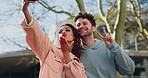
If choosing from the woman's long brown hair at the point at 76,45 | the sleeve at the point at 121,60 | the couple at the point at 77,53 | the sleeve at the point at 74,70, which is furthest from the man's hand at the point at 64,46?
the sleeve at the point at 121,60

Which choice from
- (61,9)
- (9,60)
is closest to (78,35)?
(61,9)

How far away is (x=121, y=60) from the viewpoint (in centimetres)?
268

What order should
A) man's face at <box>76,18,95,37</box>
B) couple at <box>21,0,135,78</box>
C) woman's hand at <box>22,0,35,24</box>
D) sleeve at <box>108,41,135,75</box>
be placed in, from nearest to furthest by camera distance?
1. woman's hand at <box>22,0,35,24</box>
2. couple at <box>21,0,135,78</box>
3. sleeve at <box>108,41,135,75</box>
4. man's face at <box>76,18,95,37</box>

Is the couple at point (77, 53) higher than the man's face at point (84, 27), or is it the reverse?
the man's face at point (84, 27)

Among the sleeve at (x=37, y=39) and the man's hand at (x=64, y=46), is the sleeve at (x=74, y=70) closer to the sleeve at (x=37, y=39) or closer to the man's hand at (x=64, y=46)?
the man's hand at (x=64, y=46)

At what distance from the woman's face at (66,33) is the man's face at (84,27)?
0.13 meters

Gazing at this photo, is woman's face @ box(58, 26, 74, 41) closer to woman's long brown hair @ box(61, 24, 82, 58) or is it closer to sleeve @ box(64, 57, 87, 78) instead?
woman's long brown hair @ box(61, 24, 82, 58)

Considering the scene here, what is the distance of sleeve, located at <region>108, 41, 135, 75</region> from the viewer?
8.70 ft

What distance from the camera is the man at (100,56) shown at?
269 centimetres

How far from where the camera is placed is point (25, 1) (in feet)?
7.49

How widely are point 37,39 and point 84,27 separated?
2.16ft

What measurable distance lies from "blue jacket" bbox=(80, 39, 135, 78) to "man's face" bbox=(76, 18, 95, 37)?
181 mm

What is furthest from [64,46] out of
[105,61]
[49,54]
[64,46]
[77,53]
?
[105,61]

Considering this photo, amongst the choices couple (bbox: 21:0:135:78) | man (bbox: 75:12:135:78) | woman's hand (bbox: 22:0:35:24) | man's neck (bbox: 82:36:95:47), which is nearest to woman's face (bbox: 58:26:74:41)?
couple (bbox: 21:0:135:78)
